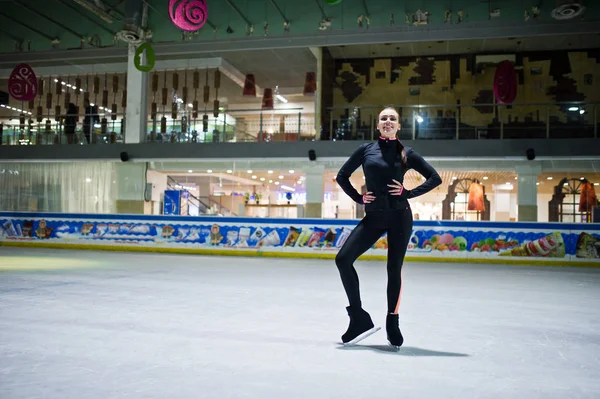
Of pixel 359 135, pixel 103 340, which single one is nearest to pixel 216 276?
pixel 103 340

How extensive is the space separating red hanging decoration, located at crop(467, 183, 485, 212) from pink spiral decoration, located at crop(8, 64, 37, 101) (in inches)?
490

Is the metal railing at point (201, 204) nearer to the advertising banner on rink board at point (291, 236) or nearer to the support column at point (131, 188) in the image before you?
the support column at point (131, 188)

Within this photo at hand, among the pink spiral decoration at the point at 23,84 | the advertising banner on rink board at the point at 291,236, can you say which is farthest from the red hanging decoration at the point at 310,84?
the pink spiral decoration at the point at 23,84

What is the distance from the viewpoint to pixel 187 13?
372 inches

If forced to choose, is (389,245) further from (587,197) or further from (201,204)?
(201,204)

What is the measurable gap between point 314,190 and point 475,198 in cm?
475

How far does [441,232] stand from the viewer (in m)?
13.4

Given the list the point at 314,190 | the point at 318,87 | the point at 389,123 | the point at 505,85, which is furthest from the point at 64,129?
the point at 389,123

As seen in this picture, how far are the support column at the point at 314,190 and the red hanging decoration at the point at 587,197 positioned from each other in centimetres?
729

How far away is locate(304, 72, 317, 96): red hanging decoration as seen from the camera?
19109 millimetres

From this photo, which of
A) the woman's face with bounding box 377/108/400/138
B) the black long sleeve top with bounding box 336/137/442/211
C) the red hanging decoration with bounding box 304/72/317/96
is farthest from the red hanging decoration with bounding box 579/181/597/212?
the woman's face with bounding box 377/108/400/138

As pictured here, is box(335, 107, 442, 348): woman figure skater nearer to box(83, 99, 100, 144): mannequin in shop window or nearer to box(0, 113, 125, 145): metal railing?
box(0, 113, 125, 145): metal railing

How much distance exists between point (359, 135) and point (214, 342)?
1349cm

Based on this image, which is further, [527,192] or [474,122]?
[474,122]
